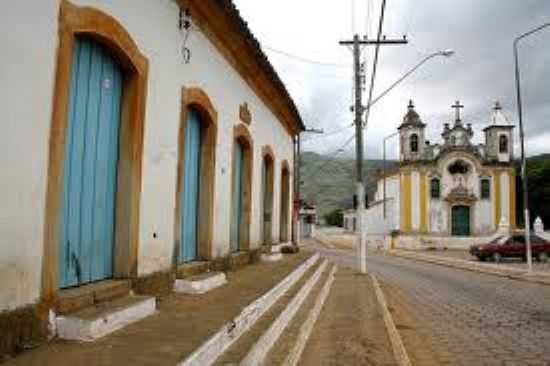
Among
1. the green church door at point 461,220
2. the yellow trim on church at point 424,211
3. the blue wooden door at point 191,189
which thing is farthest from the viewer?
the green church door at point 461,220

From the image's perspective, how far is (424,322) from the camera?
895cm

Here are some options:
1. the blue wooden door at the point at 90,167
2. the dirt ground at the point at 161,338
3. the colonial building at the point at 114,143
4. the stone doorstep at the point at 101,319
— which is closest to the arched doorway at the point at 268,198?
the colonial building at the point at 114,143

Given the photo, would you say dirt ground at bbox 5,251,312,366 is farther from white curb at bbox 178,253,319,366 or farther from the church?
the church

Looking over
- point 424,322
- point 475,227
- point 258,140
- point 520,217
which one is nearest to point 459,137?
point 475,227

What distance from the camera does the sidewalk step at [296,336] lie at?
5.30 metres

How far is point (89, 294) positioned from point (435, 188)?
140 ft

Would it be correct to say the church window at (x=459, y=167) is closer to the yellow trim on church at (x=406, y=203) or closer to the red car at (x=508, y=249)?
the yellow trim on church at (x=406, y=203)

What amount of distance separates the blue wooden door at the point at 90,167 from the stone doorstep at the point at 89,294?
0.49 feet

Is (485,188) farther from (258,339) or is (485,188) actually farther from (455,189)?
(258,339)

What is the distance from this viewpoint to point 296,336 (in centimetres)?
634

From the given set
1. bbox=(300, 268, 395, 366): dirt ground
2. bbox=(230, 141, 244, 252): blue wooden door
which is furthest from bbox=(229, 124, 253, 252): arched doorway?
bbox=(300, 268, 395, 366): dirt ground

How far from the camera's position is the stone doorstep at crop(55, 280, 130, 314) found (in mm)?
4539

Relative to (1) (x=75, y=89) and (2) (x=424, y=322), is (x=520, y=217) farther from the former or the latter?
(1) (x=75, y=89)

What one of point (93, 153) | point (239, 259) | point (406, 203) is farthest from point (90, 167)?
point (406, 203)
